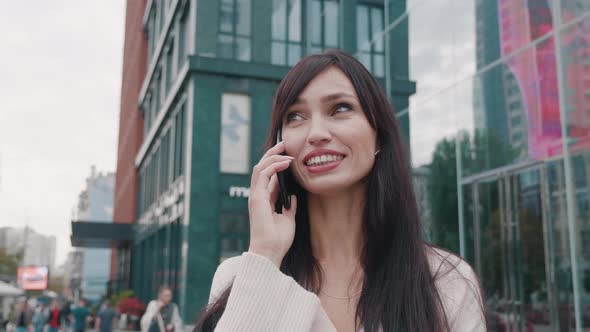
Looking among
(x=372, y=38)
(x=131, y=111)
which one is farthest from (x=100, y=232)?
(x=372, y=38)

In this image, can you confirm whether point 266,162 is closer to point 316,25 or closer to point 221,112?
point 316,25

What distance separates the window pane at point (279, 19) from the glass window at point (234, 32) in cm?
89

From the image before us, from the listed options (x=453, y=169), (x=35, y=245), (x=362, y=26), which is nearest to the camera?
(x=453, y=169)

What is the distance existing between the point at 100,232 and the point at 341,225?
33.8m

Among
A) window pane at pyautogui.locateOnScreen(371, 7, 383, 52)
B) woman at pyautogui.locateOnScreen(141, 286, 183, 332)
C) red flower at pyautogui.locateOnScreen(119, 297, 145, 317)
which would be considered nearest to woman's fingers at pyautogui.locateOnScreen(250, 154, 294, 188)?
woman at pyautogui.locateOnScreen(141, 286, 183, 332)

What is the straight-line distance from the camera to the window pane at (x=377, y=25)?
12.1m

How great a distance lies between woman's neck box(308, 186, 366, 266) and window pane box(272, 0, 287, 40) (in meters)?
20.2

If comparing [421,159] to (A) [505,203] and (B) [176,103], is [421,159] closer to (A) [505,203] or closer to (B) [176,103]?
(A) [505,203]

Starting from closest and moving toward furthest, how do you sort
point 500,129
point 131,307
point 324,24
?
point 500,129 → point 324,24 → point 131,307

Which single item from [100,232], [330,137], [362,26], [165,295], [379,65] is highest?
[362,26]

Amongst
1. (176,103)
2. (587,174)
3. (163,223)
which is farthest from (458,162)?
(163,223)

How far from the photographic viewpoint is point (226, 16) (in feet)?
70.5

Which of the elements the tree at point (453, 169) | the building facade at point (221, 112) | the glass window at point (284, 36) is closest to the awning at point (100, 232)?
the building facade at point (221, 112)

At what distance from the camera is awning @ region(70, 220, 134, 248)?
3195 centimetres
